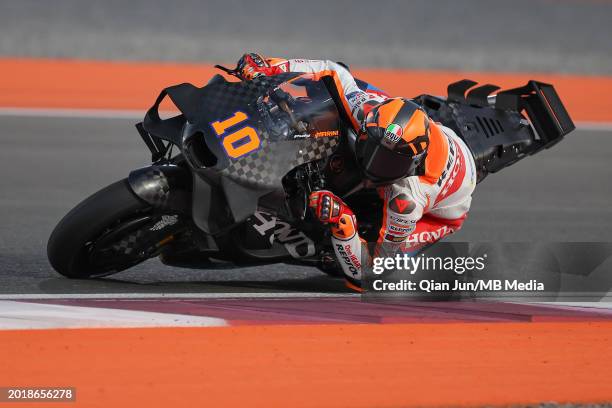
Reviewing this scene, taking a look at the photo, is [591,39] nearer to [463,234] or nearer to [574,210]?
[574,210]

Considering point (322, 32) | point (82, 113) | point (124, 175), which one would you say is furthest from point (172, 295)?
point (322, 32)

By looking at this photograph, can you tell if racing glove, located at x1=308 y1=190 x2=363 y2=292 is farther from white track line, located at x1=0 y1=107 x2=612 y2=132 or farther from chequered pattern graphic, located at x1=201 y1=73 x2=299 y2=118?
white track line, located at x1=0 y1=107 x2=612 y2=132

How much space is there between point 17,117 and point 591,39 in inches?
322

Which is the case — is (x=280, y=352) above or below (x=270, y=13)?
below

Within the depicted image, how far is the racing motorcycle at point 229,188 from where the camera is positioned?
4.84 m

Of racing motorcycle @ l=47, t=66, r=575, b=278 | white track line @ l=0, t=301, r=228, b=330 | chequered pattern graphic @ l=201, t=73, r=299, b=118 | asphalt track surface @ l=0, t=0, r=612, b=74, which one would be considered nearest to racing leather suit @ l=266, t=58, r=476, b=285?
racing motorcycle @ l=47, t=66, r=575, b=278

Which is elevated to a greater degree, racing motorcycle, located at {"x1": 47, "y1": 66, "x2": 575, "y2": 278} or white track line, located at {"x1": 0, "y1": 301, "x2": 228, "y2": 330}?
racing motorcycle, located at {"x1": 47, "y1": 66, "x2": 575, "y2": 278}

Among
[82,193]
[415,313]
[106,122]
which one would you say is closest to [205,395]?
[415,313]

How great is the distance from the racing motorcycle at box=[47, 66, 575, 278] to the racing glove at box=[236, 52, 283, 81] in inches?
8.2

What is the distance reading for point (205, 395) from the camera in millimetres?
4004

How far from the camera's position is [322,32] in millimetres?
13969

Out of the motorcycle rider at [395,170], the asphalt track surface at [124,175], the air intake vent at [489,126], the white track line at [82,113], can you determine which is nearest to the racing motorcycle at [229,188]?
the motorcycle rider at [395,170]

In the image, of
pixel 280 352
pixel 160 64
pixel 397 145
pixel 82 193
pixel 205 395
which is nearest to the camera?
pixel 205 395

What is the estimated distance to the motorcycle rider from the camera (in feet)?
16.2
